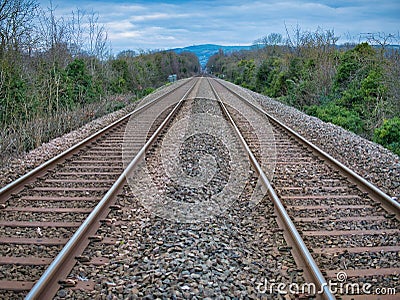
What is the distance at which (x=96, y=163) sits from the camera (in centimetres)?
773

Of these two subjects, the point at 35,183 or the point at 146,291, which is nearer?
the point at 146,291

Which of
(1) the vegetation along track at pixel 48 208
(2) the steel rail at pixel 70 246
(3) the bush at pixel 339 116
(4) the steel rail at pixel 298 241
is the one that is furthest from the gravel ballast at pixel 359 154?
(1) the vegetation along track at pixel 48 208

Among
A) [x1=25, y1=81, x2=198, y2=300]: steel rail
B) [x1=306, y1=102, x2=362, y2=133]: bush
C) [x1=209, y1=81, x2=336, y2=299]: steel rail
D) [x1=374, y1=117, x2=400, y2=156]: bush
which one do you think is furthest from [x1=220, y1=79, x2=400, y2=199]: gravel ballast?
[x1=25, y1=81, x2=198, y2=300]: steel rail

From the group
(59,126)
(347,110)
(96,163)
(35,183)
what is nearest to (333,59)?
(347,110)

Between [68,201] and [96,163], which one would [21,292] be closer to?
[68,201]

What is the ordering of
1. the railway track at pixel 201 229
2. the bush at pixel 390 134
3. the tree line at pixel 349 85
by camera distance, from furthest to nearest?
the tree line at pixel 349 85, the bush at pixel 390 134, the railway track at pixel 201 229

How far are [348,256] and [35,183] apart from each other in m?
4.71

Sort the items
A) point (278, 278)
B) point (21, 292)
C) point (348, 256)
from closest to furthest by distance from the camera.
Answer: point (21, 292), point (278, 278), point (348, 256)

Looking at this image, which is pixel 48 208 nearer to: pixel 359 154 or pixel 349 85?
pixel 359 154

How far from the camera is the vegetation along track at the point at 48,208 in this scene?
158 inches
